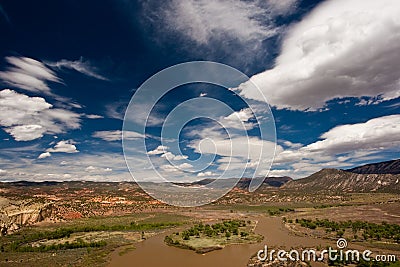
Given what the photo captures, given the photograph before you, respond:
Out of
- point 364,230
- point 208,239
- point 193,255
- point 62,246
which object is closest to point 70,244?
point 62,246

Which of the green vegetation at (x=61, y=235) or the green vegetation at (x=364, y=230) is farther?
the green vegetation at (x=364, y=230)

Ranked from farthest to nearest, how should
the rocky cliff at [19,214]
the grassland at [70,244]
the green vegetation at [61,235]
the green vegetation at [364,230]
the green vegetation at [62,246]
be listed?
1. the rocky cliff at [19,214]
2. the green vegetation at [364,230]
3. the green vegetation at [61,235]
4. the green vegetation at [62,246]
5. the grassland at [70,244]

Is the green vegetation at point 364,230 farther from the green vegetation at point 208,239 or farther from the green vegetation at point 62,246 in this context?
the green vegetation at point 62,246

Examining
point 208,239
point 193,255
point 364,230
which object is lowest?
point 193,255

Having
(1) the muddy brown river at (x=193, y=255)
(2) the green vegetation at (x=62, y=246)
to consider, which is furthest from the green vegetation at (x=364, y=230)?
(2) the green vegetation at (x=62, y=246)

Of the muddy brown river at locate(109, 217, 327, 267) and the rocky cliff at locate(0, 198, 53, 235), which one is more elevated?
the rocky cliff at locate(0, 198, 53, 235)

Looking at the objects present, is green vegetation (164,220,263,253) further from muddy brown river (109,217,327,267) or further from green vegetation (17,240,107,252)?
green vegetation (17,240,107,252)

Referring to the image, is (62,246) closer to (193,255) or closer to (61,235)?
(61,235)

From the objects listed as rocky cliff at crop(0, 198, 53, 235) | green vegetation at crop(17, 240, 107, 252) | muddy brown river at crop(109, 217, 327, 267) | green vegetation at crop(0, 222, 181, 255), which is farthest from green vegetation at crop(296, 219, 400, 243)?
rocky cliff at crop(0, 198, 53, 235)

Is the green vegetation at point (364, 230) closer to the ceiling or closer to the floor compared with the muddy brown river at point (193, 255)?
closer to the ceiling
